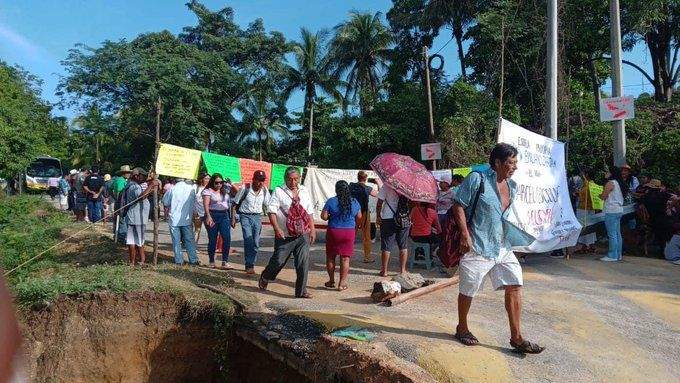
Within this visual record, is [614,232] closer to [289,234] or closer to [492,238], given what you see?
[492,238]

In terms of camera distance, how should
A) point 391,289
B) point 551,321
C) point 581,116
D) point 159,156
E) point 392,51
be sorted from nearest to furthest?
point 551,321 < point 391,289 < point 159,156 < point 581,116 < point 392,51

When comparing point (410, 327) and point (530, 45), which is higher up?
point (530, 45)

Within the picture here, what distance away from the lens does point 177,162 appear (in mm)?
9227

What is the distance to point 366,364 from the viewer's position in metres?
4.44

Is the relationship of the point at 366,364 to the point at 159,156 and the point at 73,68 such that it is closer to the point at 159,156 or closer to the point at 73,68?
the point at 159,156

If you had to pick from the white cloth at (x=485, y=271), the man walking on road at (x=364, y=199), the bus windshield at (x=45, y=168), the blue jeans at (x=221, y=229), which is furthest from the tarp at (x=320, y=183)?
the bus windshield at (x=45, y=168)

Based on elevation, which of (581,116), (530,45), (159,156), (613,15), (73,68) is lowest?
(159,156)

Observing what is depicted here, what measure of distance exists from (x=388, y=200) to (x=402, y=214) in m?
0.31

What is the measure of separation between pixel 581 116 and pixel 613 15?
18.3 feet

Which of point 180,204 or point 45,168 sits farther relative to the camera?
point 45,168

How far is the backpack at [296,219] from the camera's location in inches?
265

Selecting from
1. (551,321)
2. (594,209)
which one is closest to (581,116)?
(594,209)

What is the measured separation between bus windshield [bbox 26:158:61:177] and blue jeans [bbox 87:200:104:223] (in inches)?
857

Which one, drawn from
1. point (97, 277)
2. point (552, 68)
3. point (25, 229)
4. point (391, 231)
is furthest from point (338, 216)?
point (25, 229)
